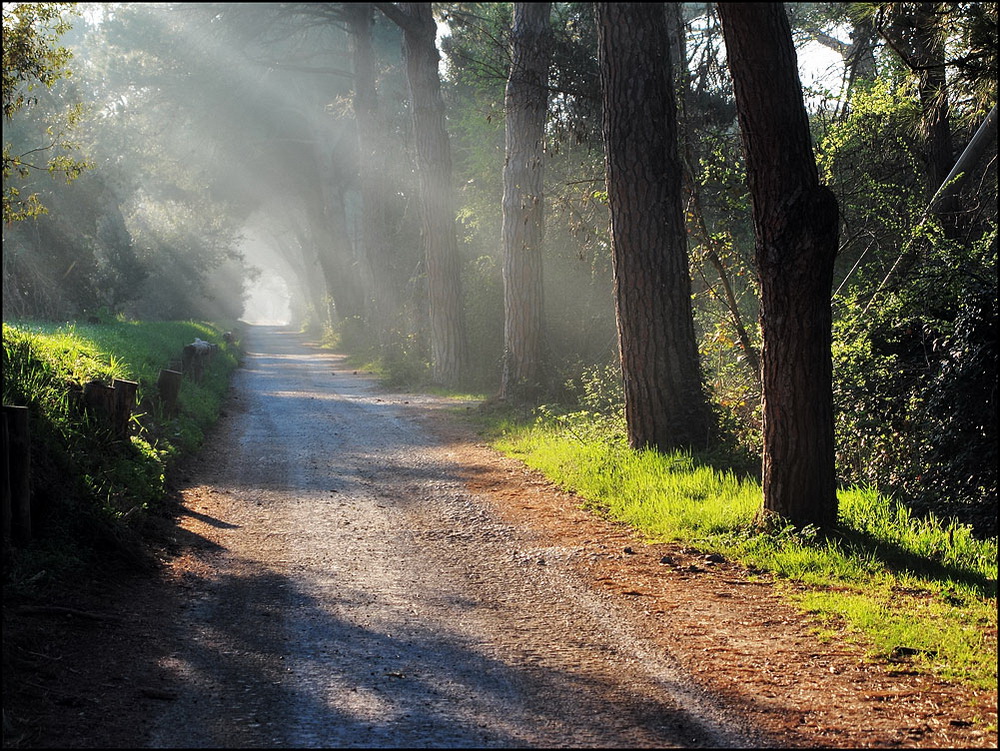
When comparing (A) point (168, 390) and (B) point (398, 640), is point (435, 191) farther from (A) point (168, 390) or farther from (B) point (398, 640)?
(B) point (398, 640)

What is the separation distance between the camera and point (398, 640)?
4699mm

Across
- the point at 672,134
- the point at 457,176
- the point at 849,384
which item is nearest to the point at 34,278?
the point at 457,176

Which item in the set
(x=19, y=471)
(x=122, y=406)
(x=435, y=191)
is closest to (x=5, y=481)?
(x=19, y=471)

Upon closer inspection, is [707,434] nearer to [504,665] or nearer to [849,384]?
[849,384]

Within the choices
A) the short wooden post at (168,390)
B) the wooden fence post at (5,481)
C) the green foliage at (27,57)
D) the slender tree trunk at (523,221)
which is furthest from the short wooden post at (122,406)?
the slender tree trunk at (523,221)

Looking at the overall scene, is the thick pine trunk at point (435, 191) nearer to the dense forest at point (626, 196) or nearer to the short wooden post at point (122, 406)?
the dense forest at point (626, 196)

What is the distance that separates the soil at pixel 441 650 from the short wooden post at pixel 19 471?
562 millimetres

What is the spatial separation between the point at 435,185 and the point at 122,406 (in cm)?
1084

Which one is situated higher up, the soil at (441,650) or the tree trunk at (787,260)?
the tree trunk at (787,260)

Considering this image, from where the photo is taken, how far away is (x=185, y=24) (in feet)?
84.2

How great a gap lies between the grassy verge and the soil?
8.0 inches

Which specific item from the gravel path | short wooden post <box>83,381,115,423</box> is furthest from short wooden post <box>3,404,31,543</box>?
short wooden post <box>83,381,115,423</box>

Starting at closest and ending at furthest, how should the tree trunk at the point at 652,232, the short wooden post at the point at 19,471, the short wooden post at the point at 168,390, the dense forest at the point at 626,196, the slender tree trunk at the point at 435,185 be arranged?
the short wooden post at the point at 19,471 → the dense forest at the point at 626,196 → the tree trunk at the point at 652,232 → the short wooden post at the point at 168,390 → the slender tree trunk at the point at 435,185

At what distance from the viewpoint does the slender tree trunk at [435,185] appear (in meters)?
18.2
